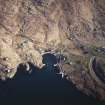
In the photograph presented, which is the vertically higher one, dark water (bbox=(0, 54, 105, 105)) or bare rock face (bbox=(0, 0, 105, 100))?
bare rock face (bbox=(0, 0, 105, 100))

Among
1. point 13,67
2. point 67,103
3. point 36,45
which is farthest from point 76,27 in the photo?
point 67,103

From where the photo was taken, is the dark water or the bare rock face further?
the bare rock face

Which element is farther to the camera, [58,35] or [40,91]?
[58,35]

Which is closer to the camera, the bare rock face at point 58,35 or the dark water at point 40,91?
the dark water at point 40,91

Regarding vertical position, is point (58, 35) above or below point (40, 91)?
above

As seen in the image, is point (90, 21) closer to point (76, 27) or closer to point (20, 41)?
point (76, 27)

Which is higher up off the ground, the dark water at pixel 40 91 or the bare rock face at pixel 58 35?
the bare rock face at pixel 58 35
